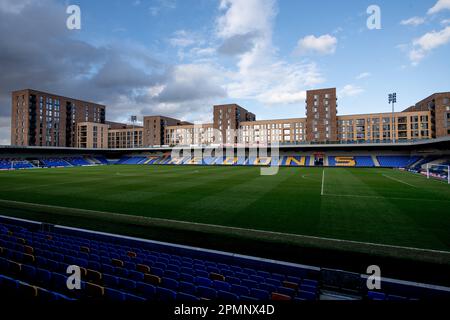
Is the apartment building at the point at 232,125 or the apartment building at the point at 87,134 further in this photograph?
the apartment building at the point at 87,134

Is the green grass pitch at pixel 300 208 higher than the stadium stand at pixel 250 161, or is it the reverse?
the stadium stand at pixel 250 161

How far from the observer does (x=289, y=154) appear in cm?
6938

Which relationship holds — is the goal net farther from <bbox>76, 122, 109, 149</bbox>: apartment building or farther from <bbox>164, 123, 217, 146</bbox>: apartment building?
<bbox>164, 123, 217, 146</bbox>: apartment building

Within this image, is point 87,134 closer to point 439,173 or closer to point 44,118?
point 44,118

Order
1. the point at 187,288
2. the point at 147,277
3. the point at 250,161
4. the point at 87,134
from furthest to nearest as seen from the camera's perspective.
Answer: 1. the point at 87,134
2. the point at 250,161
3. the point at 147,277
4. the point at 187,288

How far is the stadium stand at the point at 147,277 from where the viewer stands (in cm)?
512

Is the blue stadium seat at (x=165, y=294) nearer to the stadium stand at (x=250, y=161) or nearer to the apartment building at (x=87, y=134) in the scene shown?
the stadium stand at (x=250, y=161)

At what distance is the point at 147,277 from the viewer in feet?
19.8

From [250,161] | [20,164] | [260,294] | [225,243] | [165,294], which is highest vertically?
[250,161]

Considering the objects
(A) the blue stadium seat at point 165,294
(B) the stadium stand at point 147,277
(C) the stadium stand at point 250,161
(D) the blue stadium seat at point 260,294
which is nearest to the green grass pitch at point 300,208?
(B) the stadium stand at point 147,277

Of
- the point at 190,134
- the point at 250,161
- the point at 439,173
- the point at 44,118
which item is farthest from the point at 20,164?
the point at 439,173

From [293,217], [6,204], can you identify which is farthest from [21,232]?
[293,217]

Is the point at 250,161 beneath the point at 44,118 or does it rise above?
beneath
